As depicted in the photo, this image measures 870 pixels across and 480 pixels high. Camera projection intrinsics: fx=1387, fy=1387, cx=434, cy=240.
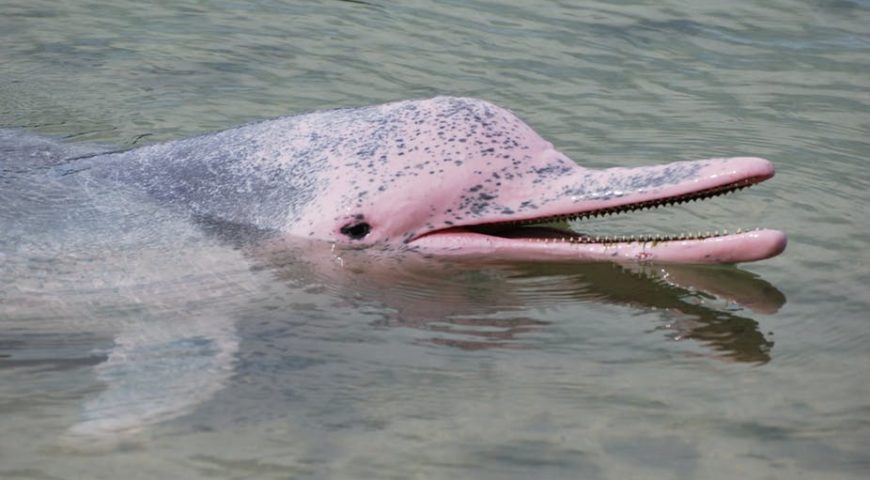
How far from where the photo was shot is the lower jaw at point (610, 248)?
7074 mm

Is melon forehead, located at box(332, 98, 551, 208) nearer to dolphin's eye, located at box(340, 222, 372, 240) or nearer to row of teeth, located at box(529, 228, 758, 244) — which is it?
dolphin's eye, located at box(340, 222, 372, 240)

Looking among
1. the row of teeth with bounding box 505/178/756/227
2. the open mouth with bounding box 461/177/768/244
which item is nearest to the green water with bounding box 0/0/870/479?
the open mouth with bounding box 461/177/768/244

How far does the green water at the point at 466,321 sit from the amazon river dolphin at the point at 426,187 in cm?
25

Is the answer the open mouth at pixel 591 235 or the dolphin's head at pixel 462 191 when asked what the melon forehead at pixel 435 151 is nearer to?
the dolphin's head at pixel 462 191

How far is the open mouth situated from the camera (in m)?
7.08

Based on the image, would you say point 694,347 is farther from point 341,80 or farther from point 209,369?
point 341,80

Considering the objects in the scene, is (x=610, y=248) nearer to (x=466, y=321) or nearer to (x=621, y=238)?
(x=621, y=238)

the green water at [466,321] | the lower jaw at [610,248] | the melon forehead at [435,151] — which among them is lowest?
the green water at [466,321]

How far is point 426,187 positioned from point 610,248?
3.54 feet

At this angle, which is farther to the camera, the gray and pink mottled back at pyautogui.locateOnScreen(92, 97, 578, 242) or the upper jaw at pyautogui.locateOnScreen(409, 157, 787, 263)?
the gray and pink mottled back at pyautogui.locateOnScreen(92, 97, 578, 242)

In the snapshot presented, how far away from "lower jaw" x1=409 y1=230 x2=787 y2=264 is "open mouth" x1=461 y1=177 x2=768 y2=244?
0.12 ft

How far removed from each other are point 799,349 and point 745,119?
180 inches

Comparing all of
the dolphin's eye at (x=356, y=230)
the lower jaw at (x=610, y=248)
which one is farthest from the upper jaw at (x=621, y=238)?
the dolphin's eye at (x=356, y=230)

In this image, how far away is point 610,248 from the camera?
7531 mm
